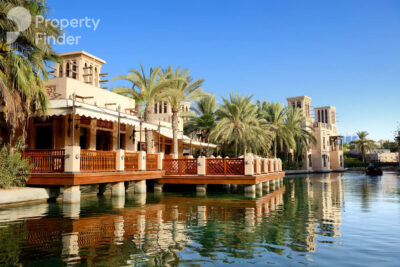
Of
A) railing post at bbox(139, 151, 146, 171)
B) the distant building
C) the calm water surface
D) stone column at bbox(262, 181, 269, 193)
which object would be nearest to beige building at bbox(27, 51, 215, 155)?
railing post at bbox(139, 151, 146, 171)

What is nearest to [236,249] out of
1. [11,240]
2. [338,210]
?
[11,240]

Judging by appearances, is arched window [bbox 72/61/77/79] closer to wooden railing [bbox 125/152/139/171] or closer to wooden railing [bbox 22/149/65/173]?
wooden railing [bbox 125/152/139/171]

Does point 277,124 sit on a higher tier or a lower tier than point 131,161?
higher

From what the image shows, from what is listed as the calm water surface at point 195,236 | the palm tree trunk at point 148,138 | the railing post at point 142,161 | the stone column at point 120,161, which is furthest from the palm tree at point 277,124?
the calm water surface at point 195,236

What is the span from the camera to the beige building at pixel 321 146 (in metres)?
68.4

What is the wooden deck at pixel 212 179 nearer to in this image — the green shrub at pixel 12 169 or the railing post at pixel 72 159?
the railing post at pixel 72 159

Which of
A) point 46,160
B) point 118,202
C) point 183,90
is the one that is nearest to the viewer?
point 46,160

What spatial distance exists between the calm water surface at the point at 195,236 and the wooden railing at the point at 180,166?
21.4 feet

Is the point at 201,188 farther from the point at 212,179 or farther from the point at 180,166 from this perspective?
the point at 180,166

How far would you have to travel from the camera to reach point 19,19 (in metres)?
12.8

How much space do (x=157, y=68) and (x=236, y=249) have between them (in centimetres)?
1833

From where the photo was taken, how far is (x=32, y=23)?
1344 cm

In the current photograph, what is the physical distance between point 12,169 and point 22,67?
3.92 meters

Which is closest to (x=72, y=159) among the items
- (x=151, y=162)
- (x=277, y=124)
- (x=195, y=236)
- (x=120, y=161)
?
(x=120, y=161)
